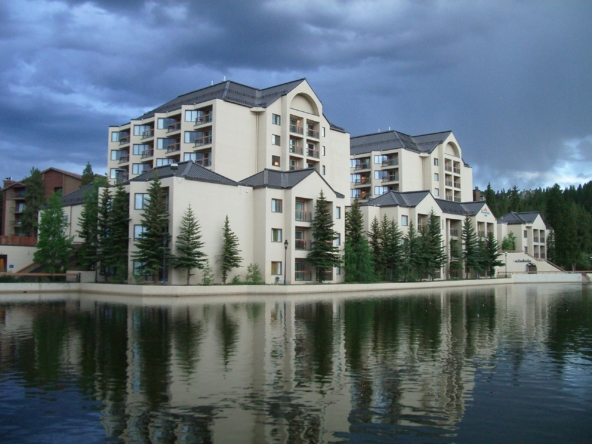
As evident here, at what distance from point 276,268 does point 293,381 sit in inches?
1568

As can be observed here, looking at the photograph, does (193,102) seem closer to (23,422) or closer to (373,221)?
(373,221)

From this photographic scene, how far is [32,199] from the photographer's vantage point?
3349 inches

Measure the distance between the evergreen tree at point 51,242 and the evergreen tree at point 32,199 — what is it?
3283 cm

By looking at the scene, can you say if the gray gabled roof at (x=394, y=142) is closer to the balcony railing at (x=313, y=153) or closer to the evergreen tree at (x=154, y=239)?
the balcony railing at (x=313, y=153)

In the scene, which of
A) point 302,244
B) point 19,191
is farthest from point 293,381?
point 19,191

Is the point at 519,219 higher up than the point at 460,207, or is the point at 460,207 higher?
the point at 460,207

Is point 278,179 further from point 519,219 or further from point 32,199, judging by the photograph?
point 519,219

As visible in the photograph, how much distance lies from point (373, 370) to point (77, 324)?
14569mm

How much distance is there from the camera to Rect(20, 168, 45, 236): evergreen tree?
83188mm

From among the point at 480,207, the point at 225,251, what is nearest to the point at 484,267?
the point at 480,207

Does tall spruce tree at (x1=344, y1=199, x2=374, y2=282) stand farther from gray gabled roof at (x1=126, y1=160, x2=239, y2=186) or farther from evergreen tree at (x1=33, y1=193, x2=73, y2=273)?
evergreen tree at (x1=33, y1=193, x2=73, y2=273)

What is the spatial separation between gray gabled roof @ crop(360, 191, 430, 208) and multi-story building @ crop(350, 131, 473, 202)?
15.8 metres

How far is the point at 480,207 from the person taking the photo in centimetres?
8450

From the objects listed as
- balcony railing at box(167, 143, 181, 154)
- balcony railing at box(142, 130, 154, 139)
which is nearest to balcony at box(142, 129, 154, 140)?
balcony railing at box(142, 130, 154, 139)
